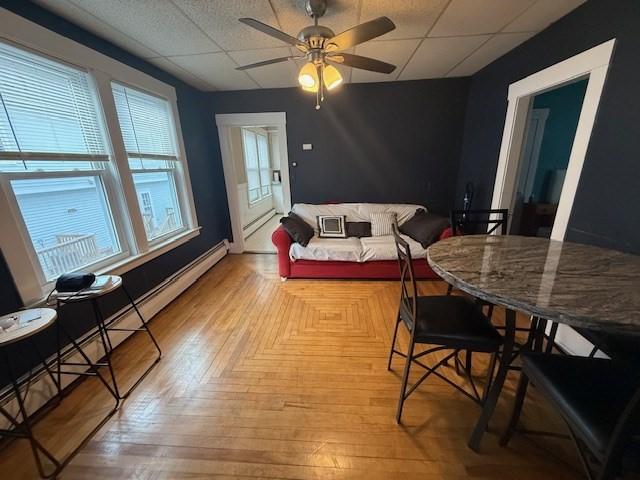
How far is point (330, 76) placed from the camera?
1824 millimetres

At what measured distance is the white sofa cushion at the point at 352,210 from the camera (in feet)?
11.9

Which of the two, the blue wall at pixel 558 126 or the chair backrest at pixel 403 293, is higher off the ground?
the blue wall at pixel 558 126

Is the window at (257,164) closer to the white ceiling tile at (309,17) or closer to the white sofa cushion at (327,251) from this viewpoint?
the white sofa cushion at (327,251)

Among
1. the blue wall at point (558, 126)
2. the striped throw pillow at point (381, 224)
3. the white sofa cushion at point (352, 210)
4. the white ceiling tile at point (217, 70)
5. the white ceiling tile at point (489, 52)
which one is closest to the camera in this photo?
the white ceiling tile at point (489, 52)

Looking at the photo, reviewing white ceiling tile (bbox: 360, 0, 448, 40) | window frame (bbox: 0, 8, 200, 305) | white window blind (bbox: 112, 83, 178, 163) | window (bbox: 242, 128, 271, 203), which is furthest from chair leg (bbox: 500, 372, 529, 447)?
window (bbox: 242, 128, 271, 203)

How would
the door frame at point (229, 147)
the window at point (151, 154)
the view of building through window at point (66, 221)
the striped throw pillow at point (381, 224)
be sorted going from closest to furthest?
the view of building through window at point (66, 221), the window at point (151, 154), the striped throw pillow at point (381, 224), the door frame at point (229, 147)

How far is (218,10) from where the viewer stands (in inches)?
67.9

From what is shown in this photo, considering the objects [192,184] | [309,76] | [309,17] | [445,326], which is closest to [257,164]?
[192,184]

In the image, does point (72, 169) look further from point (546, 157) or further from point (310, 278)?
point (546, 157)

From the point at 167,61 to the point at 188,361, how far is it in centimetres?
290

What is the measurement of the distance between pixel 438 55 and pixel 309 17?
5.10ft

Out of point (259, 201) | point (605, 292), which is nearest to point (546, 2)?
point (605, 292)

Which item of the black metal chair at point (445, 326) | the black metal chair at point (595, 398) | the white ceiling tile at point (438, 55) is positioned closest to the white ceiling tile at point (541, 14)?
the white ceiling tile at point (438, 55)

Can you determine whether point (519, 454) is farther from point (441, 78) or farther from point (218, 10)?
point (441, 78)
